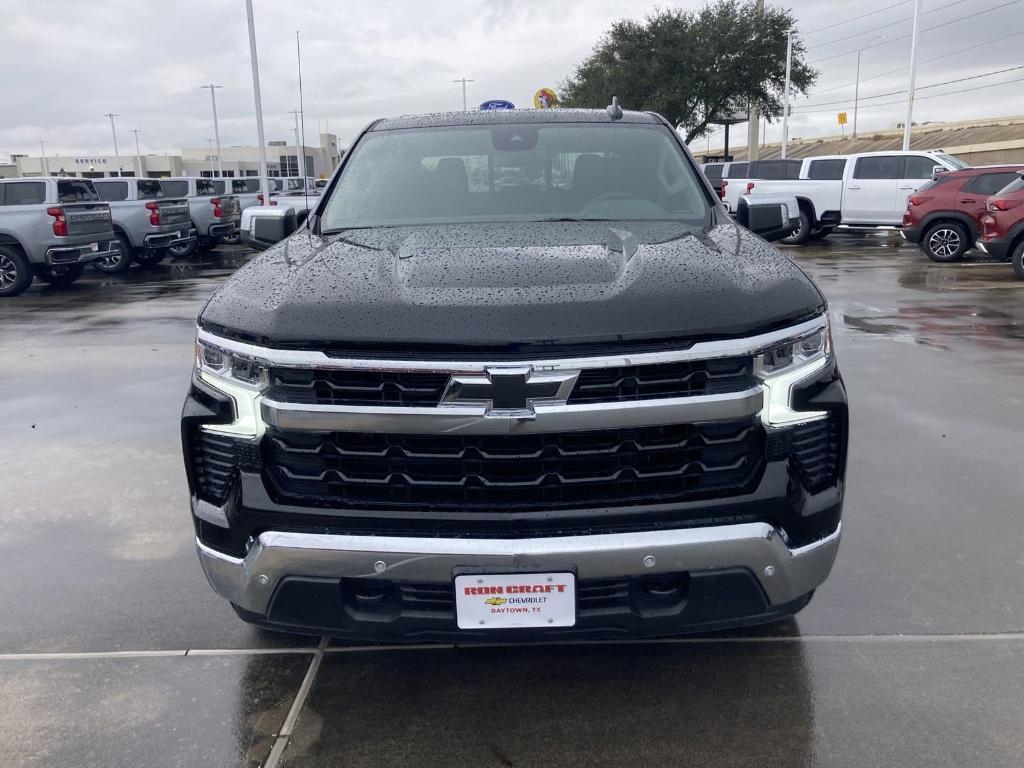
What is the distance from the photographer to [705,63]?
3528cm

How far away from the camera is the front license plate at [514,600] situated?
7.73 feet

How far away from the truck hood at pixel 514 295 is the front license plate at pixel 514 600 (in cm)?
62

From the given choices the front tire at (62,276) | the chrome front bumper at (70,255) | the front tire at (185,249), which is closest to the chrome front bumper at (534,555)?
the chrome front bumper at (70,255)

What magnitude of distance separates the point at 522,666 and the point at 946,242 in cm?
1494

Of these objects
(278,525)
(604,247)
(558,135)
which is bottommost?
(278,525)

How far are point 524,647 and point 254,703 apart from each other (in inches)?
37.3

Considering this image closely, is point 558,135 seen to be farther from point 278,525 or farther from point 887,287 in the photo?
point 887,287

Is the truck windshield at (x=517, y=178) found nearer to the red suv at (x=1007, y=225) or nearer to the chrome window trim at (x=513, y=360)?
the chrome window trim at (x=513, y=360)

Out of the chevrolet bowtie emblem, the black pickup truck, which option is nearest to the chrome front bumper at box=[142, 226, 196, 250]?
the black pickup truck

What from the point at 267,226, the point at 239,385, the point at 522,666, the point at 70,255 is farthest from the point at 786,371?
the point at 70,255

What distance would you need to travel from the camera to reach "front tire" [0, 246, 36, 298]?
13773 mm

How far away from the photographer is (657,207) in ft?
12.2

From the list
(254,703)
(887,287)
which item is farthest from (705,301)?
(887,287)

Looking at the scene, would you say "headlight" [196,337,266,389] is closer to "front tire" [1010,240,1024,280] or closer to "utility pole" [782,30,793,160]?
"front tire" [1010,240,1024,280]
